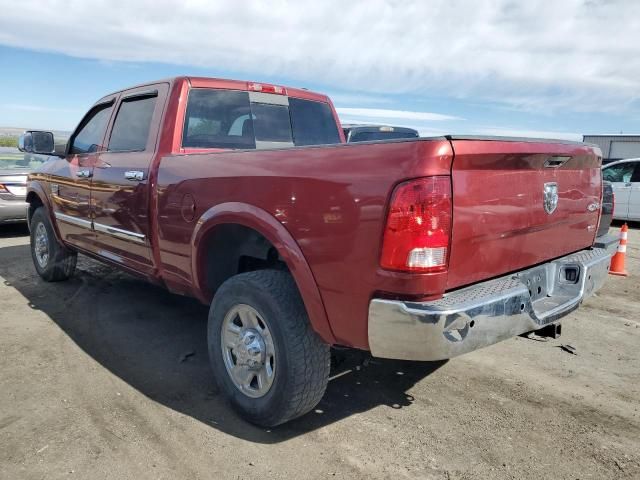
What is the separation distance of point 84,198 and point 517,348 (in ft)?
12.5

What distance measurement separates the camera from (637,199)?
39.2 ft

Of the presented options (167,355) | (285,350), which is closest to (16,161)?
(167,355)

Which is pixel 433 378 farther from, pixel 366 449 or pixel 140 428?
pixel 140 428

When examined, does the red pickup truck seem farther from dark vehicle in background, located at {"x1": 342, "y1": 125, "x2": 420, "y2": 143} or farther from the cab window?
dark vehicle in background, located at {"x1": 342, "y1": 125, "x2": 420, "y2": 143}

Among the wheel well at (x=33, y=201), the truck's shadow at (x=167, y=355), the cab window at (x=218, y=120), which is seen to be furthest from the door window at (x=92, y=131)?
the truck's shadow at (x=167, y=355)

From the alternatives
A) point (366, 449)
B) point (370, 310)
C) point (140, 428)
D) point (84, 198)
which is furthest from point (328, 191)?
point (84, 198)

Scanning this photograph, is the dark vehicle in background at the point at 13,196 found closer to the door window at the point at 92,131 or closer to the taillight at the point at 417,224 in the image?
the door window at the point at 92,131

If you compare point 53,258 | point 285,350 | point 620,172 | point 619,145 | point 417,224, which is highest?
point 619,145

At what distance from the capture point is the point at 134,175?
384cm

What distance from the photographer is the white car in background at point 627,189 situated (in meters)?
12.0

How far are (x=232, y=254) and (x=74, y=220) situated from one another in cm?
225

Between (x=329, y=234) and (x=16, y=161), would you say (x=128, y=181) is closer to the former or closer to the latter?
(x=329, y=234)

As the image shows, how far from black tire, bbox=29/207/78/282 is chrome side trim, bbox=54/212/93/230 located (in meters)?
0.41

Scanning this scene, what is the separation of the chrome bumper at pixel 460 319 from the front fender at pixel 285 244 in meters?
0.32
